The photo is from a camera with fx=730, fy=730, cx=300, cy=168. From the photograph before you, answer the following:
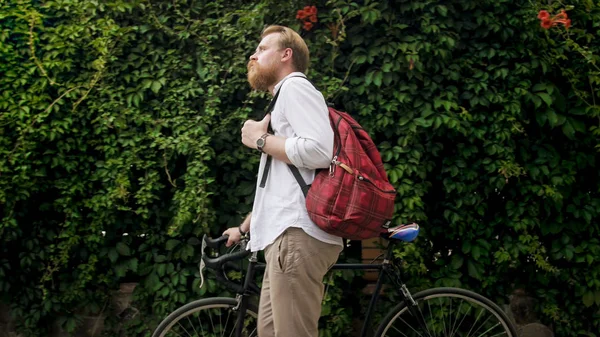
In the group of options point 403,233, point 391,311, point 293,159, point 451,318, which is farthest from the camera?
point 451,318

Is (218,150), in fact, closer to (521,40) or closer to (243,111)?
(243,111)

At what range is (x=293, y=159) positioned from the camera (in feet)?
10.0

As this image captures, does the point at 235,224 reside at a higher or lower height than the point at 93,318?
higher

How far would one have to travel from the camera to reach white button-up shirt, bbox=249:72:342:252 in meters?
3.04

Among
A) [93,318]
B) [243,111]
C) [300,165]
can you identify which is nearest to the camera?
[300,165]

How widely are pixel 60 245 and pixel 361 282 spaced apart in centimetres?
198

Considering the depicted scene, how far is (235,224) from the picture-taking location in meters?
4.73

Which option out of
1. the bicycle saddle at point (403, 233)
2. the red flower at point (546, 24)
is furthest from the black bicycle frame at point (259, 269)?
the red flower at point (546, 24)

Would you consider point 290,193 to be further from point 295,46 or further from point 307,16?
point 307,16

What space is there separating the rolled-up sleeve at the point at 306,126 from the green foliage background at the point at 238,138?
1.44m

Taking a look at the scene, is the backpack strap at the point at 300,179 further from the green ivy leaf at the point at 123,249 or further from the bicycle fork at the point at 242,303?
the green ivy leaf at the point at 123,249

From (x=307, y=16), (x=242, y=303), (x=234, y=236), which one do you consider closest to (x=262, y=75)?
(x=234, y=236)

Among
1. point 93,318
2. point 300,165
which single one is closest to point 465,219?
point 300,165

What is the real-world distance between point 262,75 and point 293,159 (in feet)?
1.64
